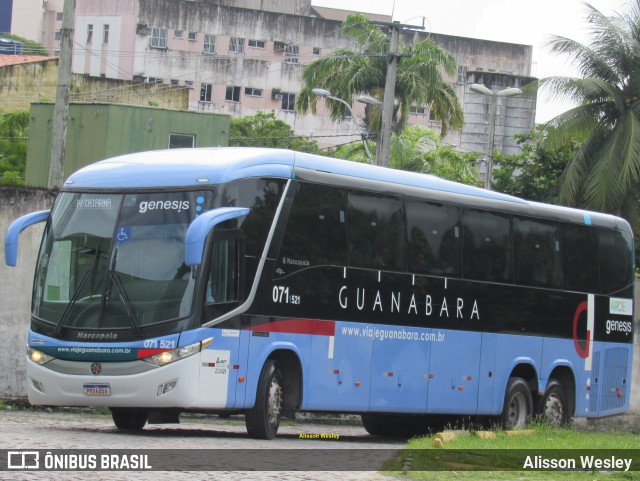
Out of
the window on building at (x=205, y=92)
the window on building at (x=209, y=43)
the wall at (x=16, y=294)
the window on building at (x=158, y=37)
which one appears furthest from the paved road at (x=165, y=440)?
the window on building at (x=209, y=43)

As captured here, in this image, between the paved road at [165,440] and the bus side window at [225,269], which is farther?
the bus side window at [225,269]

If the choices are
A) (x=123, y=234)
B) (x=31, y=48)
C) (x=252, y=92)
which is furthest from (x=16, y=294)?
(x=31, y=48)

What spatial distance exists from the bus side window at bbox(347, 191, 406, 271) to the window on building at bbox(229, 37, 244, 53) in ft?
245

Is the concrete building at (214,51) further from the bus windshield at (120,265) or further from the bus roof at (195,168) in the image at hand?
the bus windshield at (120,265)

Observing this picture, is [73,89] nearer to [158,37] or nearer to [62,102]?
[158,37]

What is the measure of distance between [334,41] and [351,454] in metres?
79.8

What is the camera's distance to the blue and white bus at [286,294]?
15172mm

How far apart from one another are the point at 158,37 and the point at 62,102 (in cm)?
6626

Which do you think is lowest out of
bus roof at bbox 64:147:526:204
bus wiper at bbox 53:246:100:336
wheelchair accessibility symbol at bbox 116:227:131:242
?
bus wiper at bbox 53:246:100:336

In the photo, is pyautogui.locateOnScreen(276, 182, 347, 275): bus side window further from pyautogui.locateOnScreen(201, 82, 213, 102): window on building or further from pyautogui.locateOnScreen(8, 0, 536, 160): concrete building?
pyautogui.locateOnScreen(201, 82, 213, 102): window on building

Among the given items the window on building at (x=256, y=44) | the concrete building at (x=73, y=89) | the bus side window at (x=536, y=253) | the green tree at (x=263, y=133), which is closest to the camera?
the bus side window at (x=536, y=253)

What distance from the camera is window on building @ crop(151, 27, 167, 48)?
8938cm

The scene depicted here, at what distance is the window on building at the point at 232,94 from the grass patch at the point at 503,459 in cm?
7581

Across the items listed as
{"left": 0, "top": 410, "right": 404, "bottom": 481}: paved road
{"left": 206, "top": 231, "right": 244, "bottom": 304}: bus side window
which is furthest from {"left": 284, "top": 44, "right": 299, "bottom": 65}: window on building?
{"left": 206, "top": 231, "right": 244, "bottom": 304}: bus side window
